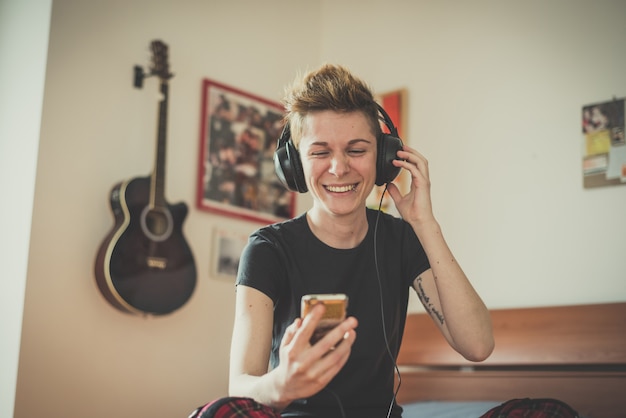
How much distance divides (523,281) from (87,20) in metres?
1.87

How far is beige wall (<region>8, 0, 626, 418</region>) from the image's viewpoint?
7.57 feet

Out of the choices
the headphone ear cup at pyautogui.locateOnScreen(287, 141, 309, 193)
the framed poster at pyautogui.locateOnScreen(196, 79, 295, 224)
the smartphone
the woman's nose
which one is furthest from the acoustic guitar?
the smartphone

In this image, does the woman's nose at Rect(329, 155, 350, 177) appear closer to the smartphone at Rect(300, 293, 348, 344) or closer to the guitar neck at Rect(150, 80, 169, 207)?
the smartphone at Rect(300, 293, 348, 344)

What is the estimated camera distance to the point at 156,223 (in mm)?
2467

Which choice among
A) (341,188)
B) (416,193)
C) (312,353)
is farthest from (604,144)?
(312,353)

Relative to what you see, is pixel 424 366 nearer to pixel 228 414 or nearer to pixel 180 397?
pixel 180 397

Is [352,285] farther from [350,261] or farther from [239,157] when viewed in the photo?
[239,157]

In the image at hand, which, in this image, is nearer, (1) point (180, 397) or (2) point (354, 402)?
(2) point (354, 402)

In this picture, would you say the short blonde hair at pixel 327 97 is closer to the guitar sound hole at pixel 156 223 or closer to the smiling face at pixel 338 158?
the smiling face at pixel 338 158

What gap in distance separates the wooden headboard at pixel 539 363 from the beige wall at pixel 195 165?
157mm

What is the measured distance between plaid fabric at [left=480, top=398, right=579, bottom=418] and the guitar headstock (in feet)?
6.00

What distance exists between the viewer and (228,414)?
1036 millimetres

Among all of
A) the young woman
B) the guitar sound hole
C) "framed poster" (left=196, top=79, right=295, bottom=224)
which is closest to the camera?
the young woman

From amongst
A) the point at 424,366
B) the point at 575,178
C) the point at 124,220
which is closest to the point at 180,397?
the point at 124,220
